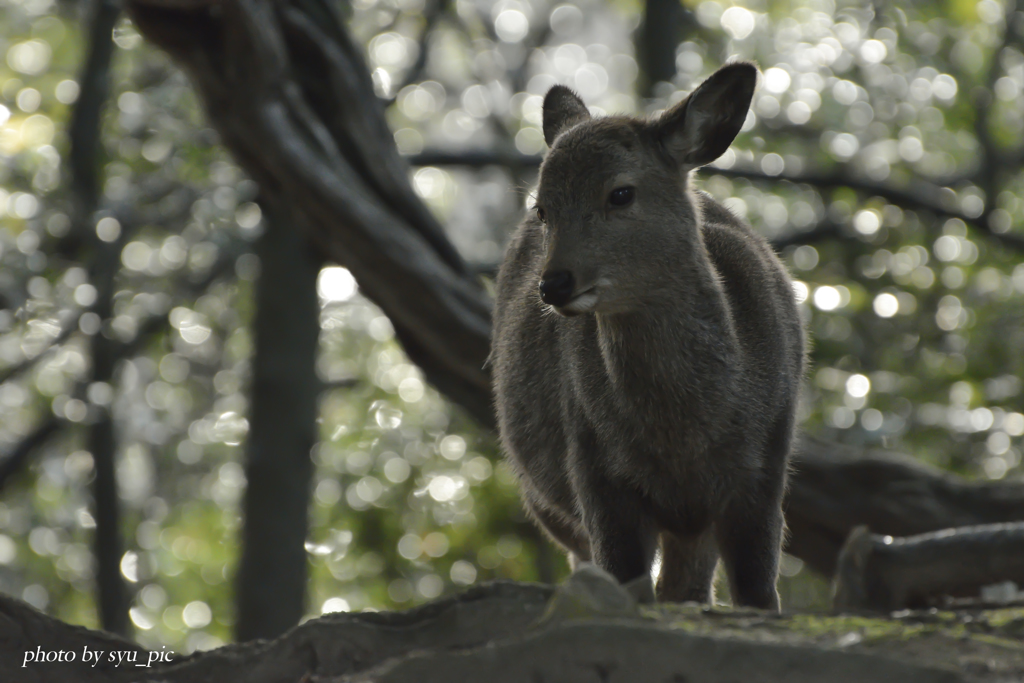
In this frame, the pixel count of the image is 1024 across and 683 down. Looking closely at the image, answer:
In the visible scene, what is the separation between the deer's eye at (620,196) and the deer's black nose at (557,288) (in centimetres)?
42

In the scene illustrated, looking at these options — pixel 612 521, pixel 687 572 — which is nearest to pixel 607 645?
pixel 612 521

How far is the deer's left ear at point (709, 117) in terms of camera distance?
4016mm

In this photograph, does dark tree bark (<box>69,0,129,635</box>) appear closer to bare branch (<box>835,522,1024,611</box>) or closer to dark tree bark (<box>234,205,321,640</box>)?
dark tree bark (<box>234,205,321,640</box>)

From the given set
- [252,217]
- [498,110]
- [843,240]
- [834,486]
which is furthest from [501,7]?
[834,486]

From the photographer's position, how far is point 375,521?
11.5 m

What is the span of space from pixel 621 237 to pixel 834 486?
409 centimetres

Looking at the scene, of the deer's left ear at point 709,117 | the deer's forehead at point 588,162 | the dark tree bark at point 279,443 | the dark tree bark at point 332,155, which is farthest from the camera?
the dark tree bark at point 279,443

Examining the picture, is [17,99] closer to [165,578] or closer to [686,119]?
[165,578]

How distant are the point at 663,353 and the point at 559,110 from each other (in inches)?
55.9

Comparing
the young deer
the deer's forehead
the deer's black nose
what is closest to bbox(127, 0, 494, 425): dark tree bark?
the young deer

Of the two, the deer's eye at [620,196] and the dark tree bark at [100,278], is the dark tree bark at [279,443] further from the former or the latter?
the deer's eye at [620,196]

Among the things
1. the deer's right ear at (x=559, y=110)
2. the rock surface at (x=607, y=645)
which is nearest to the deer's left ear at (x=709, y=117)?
the deer's right ear at (x=559, y=110)

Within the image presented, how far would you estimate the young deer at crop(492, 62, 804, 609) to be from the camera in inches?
149

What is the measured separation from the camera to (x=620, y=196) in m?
3.90
